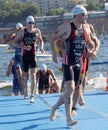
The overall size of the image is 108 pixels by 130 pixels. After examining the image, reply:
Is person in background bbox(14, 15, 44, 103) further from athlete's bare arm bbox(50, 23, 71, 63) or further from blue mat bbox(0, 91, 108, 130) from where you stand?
athlete's bare arm bbox(50, 23, 71, 63)

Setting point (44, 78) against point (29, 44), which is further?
point (44, 78)

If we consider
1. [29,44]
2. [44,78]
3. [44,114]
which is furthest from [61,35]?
[44,78]

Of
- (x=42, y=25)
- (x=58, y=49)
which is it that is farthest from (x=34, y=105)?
(x=42, y=25)

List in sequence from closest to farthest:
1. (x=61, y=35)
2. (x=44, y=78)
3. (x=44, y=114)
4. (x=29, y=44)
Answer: (x=61, y=35), (x=44, y=114), (x=29, y=44), (x=44, y=78)

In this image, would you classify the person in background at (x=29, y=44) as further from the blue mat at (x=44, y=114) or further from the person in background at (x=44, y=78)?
the person in background at (x=44, y=78)

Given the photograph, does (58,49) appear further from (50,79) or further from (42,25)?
(42,25)

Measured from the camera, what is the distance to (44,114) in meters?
9.58

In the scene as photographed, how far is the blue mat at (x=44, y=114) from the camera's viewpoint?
824cm

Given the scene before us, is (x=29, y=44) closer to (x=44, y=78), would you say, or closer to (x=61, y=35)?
(x=61, y=35)

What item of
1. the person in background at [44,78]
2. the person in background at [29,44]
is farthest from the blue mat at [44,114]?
the person in background at [44,78]

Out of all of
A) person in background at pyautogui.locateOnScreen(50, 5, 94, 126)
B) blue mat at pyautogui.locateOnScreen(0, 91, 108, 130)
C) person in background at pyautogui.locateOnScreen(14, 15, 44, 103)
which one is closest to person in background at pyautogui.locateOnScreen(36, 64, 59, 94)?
blue mat at pyautogui.locateOnScreen(0, 91, 108, 130)

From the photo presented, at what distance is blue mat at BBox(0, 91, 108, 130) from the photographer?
8.24 metres

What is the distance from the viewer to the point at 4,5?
388ft

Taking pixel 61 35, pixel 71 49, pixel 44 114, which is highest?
pixel 61 35
